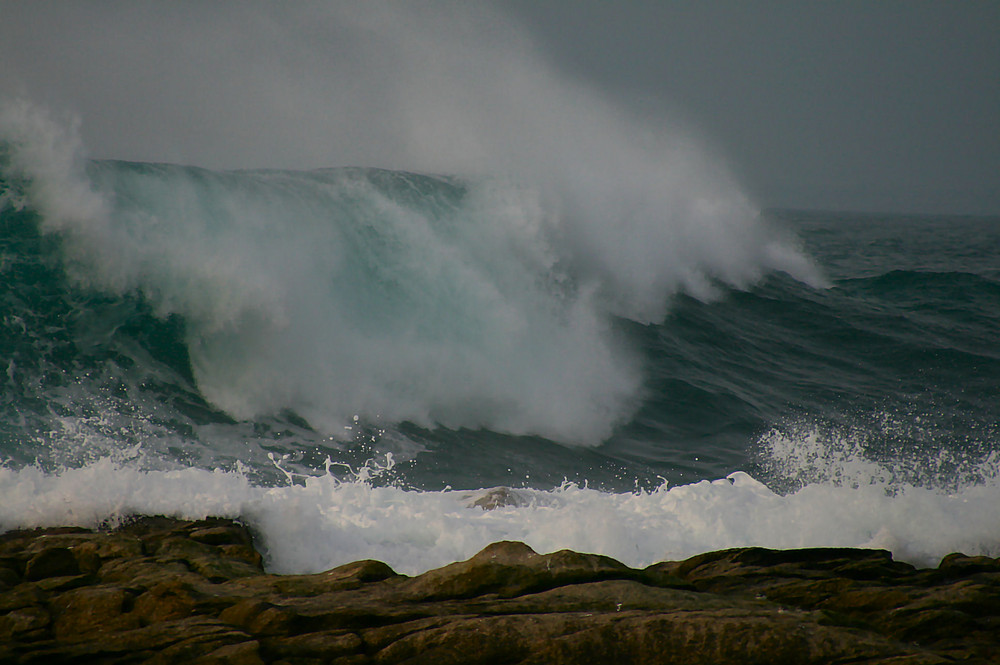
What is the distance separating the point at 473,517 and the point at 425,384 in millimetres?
4220

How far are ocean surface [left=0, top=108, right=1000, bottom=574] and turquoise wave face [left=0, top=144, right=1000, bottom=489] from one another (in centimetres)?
4

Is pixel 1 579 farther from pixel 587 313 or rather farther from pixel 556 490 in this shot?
pixel 587 313

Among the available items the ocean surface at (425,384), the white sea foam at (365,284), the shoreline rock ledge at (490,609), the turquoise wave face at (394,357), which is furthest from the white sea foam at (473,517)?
the white sea foam at (365,284)

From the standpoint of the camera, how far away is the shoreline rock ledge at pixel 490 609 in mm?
3223

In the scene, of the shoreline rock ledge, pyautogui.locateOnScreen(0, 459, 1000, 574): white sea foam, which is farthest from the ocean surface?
the shoreline rock ledge

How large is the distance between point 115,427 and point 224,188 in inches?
199

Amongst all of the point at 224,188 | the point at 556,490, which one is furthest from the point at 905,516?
the point at 224,188

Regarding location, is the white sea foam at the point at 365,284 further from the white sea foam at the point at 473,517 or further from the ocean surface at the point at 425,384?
the white sea foam at the point at 473,517

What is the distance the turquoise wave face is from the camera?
8.48 meters

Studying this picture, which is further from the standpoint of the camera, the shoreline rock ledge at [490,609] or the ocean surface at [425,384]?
the ocean surface at [425,384]

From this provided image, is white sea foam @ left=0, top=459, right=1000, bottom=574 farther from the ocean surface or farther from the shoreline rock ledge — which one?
the shoreline rock ledge

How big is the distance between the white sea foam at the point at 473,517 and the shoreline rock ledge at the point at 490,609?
0.74 metres

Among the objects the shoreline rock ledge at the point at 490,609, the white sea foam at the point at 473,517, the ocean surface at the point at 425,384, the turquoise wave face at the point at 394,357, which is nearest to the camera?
the shoreline rock ledge at the point at 490,609

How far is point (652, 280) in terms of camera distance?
16297 millimetres
